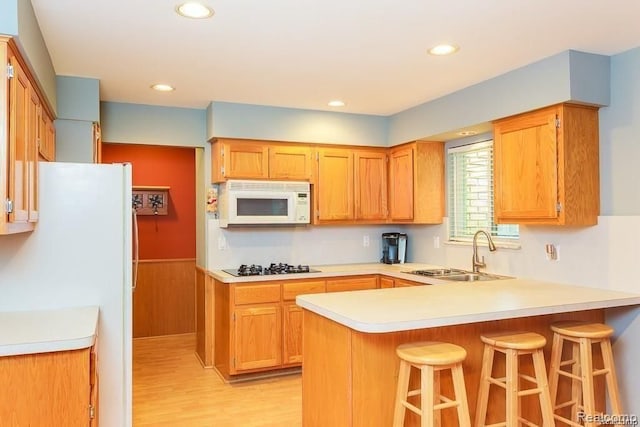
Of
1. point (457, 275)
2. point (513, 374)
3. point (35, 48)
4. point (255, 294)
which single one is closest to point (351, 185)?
point (457, 275)

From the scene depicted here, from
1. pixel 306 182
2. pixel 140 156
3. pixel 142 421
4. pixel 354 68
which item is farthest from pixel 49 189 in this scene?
pixel 140 156

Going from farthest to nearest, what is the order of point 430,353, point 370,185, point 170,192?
point 170,192 < point 370,185 < point 430,353

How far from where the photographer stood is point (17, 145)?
2016 millimetres

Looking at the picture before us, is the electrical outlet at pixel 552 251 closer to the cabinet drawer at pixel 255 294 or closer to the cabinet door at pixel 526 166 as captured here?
the cabinet door at pixel 526 166

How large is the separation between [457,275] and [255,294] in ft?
5.55

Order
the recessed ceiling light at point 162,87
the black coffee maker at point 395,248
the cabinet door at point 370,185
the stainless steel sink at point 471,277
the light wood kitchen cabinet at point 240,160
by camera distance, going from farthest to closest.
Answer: the black coffee maker at point 395,248 → the cabinet door at point 370,185 → the light wood kitchen cabinet at point 240,160 → the stainless steel sink at point 471,277 → the recessed ceiling light at point 162,87

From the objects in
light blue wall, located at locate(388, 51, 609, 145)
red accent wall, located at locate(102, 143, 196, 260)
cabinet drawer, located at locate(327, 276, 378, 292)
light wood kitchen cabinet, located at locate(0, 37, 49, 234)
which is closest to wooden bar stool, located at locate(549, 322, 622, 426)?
light blue wall, located at locate(388, 51, 609, 145)

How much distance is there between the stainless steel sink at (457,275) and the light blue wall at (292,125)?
141 cm

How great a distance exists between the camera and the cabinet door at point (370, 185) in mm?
4680

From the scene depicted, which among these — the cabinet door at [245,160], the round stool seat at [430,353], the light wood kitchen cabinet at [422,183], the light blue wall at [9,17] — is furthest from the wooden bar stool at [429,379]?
the cabinet door at [245,160]

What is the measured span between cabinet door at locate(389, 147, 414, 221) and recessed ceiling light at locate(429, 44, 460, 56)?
159 centimetres

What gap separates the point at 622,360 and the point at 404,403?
165cm

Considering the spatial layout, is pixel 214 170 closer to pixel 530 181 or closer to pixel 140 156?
pixel 140 156

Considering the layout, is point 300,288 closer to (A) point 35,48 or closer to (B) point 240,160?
(B) point 240,160
